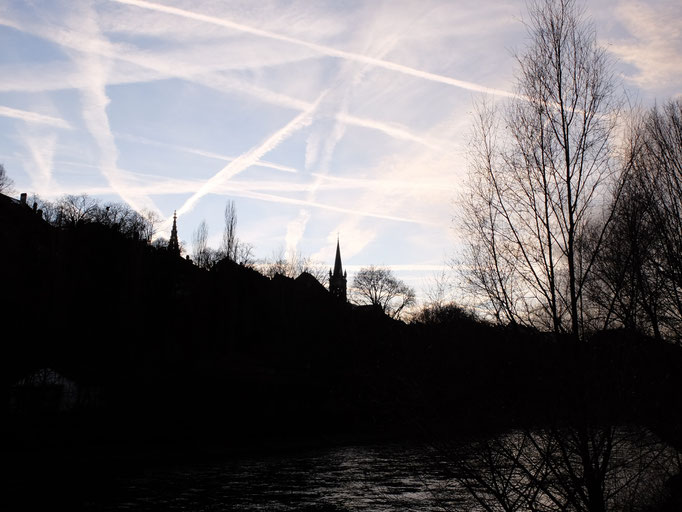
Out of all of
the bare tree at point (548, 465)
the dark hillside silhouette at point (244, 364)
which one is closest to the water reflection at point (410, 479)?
the bare tree at point (548, 465)

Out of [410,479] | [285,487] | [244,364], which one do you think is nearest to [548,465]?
[285,487]

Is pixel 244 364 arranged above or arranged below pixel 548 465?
above

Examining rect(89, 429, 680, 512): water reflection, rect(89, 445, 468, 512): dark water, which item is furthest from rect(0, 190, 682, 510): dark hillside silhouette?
rect(89, 445, 468, 512): dark water

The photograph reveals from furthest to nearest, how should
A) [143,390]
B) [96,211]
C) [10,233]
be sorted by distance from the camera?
1. [96,211]
2. [10,233]
3. [143,390]

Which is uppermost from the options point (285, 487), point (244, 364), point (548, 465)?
point (244, 364)

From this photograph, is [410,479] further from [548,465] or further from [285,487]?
[548,465]

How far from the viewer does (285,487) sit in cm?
1973

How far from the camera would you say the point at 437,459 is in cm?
694

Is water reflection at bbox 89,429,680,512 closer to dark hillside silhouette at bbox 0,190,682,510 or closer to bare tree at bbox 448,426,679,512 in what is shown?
bare tree at bbox 448,426,679,512

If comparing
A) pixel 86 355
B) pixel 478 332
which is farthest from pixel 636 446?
pixel 86 355

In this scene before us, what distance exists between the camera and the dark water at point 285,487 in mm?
16188

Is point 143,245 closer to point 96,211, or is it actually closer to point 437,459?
point 96,211

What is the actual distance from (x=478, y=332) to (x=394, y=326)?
4.28ft

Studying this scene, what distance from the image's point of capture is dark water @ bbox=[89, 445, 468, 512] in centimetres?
1619
